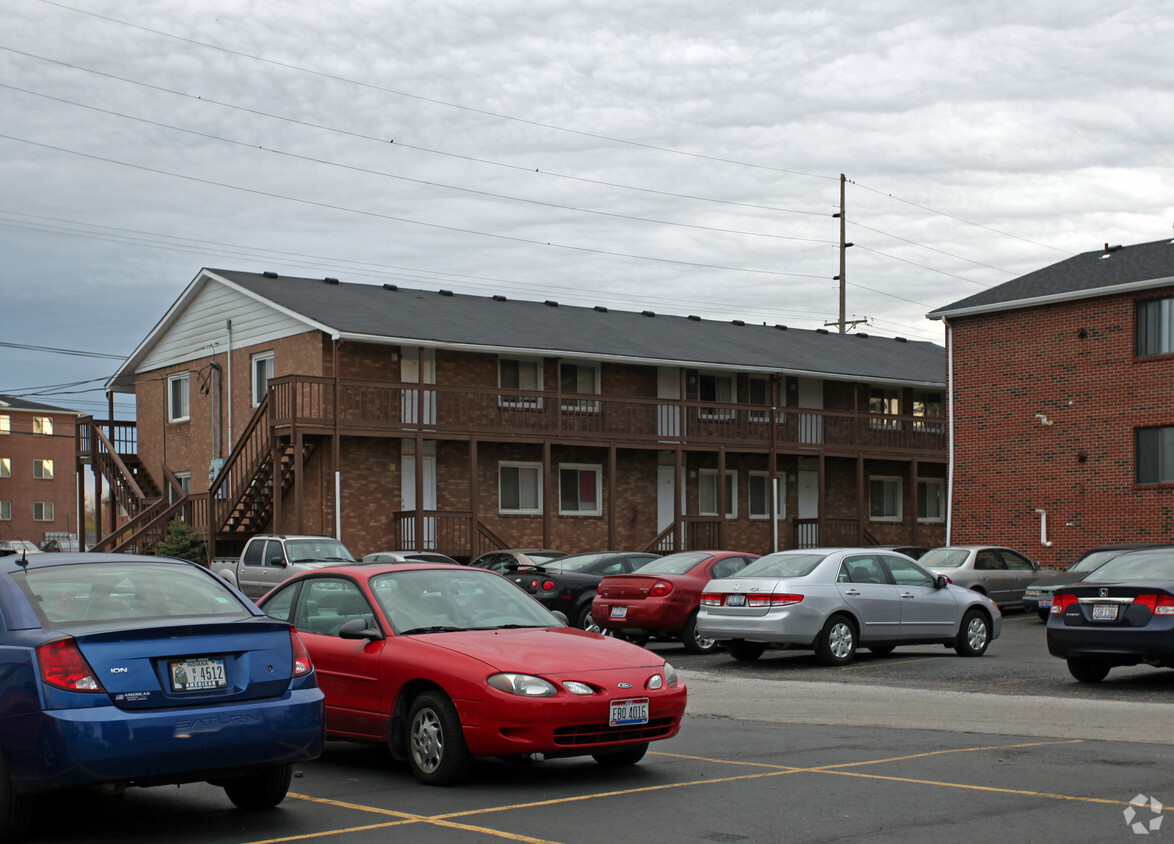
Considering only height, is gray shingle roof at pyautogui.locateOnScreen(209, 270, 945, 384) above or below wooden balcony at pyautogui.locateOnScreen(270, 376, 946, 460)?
above

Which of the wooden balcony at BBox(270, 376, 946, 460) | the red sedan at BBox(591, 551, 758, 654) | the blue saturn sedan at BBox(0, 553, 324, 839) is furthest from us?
the wooden balcony at BBox(270, 376, 946, 460)

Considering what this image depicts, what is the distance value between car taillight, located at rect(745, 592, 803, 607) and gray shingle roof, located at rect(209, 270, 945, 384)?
16.8 m

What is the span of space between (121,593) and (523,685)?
2.40 m

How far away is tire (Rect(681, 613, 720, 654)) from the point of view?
18.5 m

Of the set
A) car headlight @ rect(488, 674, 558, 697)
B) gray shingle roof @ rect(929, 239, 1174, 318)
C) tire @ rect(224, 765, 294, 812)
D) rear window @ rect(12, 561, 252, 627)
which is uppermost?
gray shingle roof @ rect(929, 239, 1174, 318)

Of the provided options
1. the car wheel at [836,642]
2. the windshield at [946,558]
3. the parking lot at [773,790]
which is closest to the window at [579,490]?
the windshield at [946,558]

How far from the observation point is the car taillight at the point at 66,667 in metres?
6.73

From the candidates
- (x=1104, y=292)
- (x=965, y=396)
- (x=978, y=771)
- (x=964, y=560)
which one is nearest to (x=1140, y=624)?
(x=978, y=771)

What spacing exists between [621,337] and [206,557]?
1285cm

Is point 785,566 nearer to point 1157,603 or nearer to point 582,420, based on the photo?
point 1157,603

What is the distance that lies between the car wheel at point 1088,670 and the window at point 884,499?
91.6 ft

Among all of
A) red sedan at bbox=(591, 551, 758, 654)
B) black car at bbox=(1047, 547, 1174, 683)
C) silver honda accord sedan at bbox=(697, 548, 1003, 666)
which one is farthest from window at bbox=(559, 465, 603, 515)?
black car at bbox=(1047, 547, 1174, 683)

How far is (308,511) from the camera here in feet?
108

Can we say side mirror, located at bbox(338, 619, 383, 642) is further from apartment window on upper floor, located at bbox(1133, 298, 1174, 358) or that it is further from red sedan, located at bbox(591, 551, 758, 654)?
apartment window on upper floor, located at bbox(1133, 298, 1174, 358)
